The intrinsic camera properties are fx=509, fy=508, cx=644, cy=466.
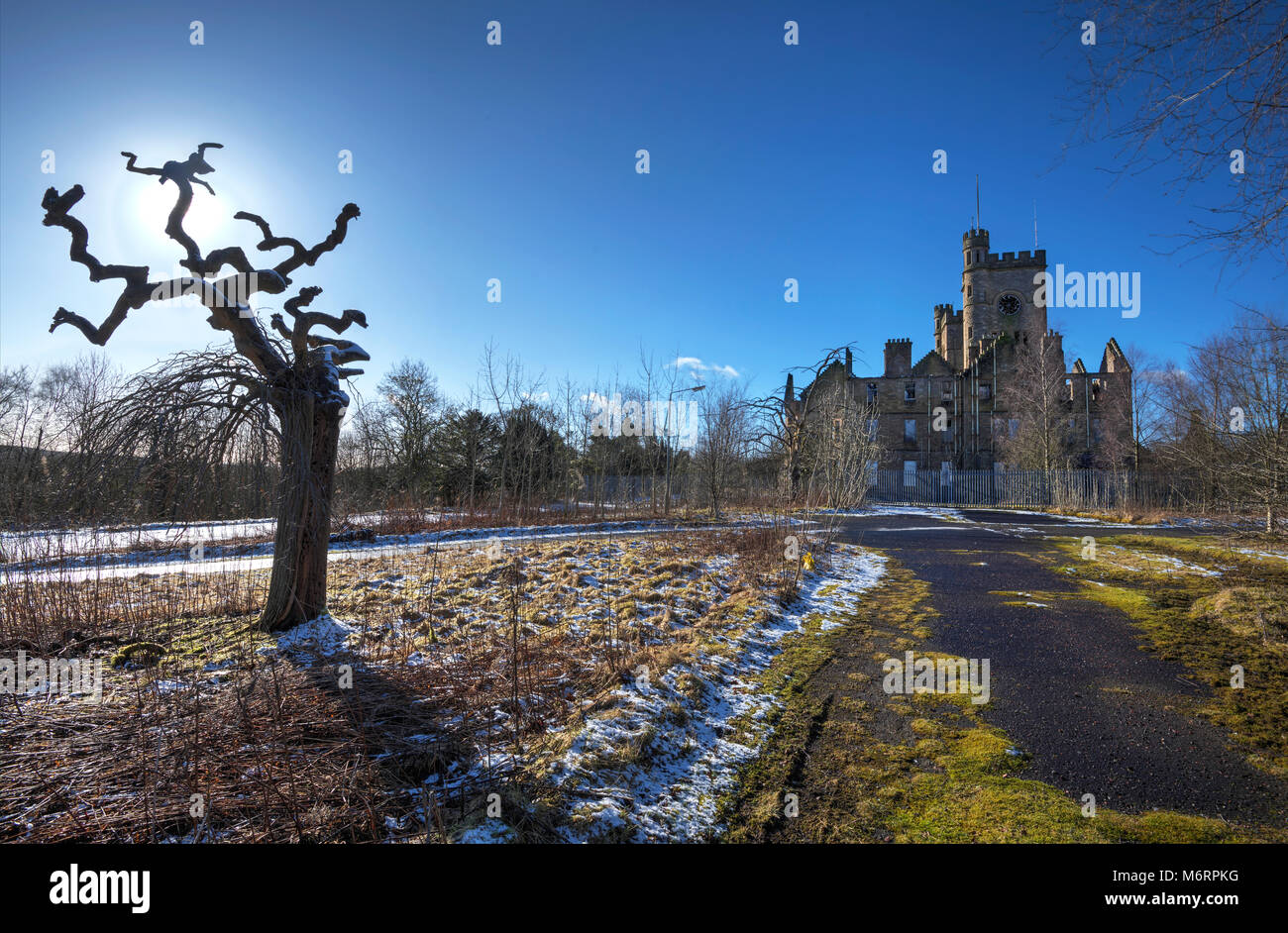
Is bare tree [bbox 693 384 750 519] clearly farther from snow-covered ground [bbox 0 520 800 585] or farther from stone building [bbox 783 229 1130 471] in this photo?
stone building [bbox 783 229 1130 471]

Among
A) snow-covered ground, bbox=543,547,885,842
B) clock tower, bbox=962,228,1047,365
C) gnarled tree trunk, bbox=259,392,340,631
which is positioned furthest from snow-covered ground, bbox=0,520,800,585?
clock tower, bbox=962,228,1047,365

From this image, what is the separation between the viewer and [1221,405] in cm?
721

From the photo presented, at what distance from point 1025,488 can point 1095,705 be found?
35.7m

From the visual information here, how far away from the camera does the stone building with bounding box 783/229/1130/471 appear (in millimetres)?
40500

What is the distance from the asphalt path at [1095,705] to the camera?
125 inches

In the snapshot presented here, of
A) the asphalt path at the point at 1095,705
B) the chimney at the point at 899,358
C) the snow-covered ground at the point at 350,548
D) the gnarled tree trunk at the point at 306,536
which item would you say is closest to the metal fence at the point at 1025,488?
the chimney at the point at 899,358

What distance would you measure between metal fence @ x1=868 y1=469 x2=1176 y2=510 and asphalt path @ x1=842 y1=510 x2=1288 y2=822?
2207 centimetres

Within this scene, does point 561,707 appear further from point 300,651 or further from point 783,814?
point 300,651

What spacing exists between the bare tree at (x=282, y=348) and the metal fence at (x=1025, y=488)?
1091 inches

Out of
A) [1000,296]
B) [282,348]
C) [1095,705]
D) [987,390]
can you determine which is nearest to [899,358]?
[987,390]

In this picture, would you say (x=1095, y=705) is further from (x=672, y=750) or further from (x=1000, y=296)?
(x=1000, y=296)
